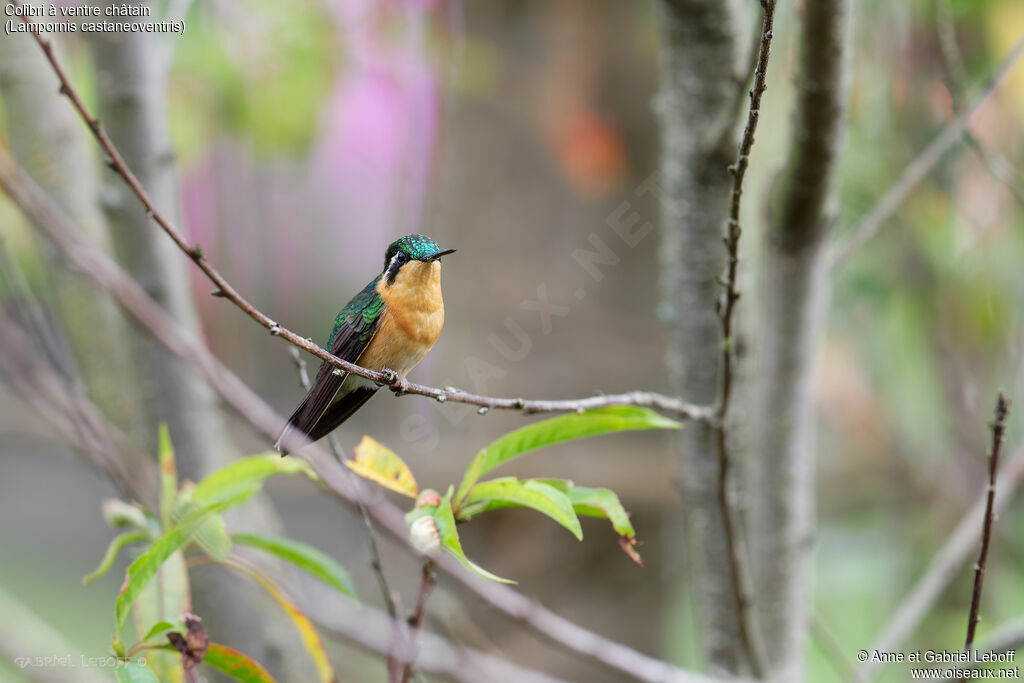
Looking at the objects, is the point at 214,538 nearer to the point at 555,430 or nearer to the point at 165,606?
the point at 165,606

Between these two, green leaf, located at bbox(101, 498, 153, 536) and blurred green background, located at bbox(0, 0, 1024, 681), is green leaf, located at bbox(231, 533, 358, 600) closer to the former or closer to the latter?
green leaf, located at bbox(101, 498, 153, 536)

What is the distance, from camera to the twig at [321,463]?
113cm

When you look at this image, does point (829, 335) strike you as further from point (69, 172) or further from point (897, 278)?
point (69, 172)

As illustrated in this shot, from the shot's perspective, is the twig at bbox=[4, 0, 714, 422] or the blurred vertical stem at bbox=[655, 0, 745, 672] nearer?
the twig at bbox=[4, 0, 714, 422]

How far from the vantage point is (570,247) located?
11.6 feet

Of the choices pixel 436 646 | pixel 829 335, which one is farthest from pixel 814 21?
pixel 829 335

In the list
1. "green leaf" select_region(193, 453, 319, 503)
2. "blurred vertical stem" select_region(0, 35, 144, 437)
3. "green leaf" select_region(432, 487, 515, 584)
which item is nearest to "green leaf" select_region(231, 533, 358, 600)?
"green leaf" select_region(193, 453, 319, 503)

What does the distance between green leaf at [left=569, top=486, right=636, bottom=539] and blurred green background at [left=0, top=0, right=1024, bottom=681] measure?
1.39 m

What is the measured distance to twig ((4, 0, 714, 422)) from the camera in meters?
0.80

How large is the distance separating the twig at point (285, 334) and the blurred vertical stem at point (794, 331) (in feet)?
1.22

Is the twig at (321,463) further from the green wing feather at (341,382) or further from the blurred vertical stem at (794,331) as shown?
the blurred vertical stem at (794,331)

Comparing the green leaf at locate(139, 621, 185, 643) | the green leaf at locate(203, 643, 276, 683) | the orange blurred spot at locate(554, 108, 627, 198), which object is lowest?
the green leaf at locate(203, 643, 276, 683)

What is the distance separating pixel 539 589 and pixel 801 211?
231cm

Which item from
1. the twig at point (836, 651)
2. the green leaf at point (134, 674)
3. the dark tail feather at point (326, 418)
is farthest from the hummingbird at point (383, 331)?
the twig at point (836, 651)
